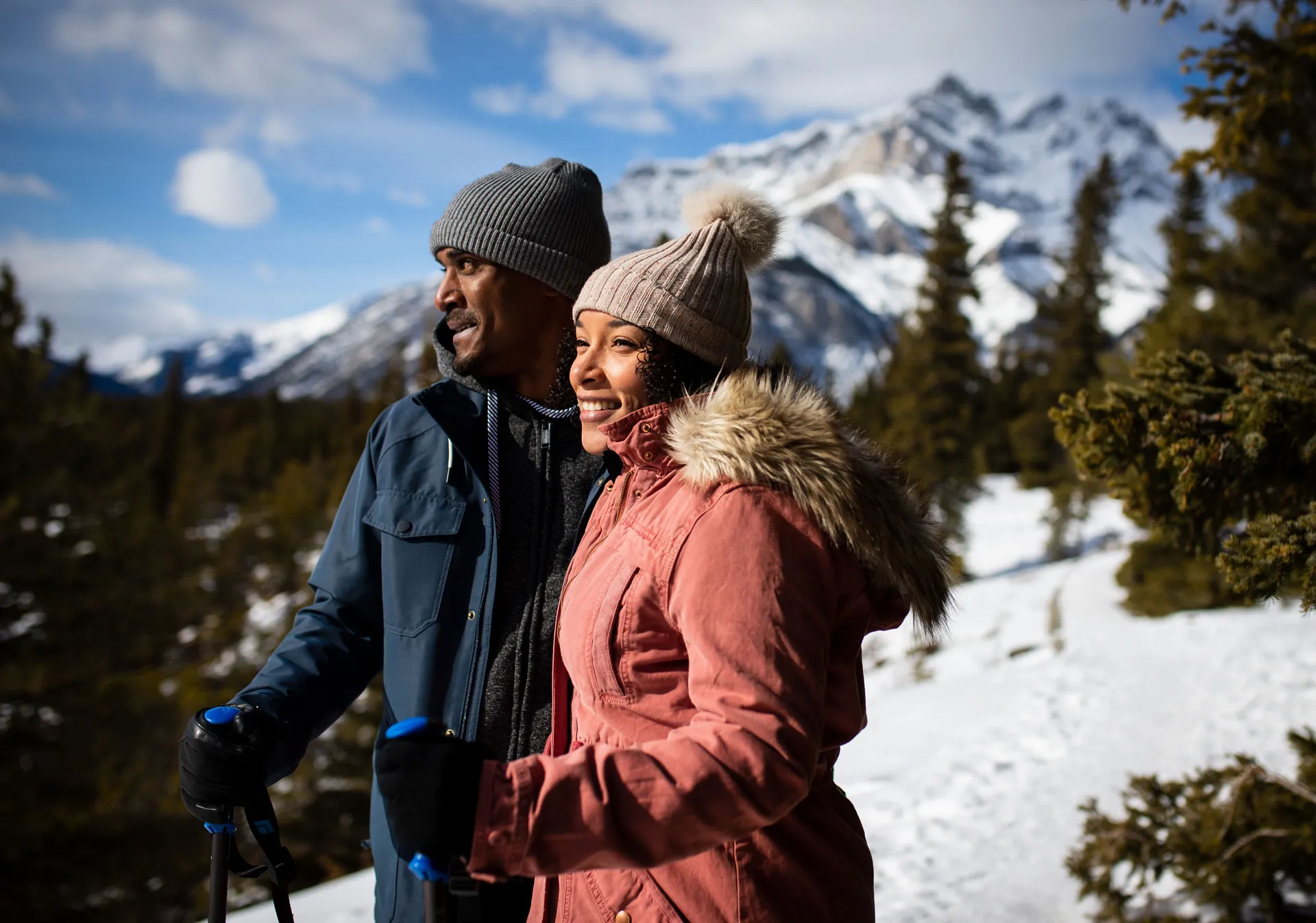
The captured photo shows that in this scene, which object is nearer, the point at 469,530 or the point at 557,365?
the point at 469,530

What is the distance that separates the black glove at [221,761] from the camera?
2000 millimetres

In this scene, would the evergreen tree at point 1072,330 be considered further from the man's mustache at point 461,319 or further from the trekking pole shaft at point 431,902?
the trekking pole shaft at point 431,902

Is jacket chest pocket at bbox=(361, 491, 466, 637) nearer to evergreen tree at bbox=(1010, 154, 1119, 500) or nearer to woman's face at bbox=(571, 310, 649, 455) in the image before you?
woman's face at bbox=(571, 310, 649, 455)

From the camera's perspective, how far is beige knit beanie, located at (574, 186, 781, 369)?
192cm

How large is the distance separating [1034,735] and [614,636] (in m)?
8.13

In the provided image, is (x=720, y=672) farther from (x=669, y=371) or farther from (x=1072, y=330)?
(x=1072, y=330)

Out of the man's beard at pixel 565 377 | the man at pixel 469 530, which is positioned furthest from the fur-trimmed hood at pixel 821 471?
the man at pixel 469 530

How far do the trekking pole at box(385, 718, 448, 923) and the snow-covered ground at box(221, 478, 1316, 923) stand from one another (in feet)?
14.5

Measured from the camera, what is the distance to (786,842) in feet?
5.39

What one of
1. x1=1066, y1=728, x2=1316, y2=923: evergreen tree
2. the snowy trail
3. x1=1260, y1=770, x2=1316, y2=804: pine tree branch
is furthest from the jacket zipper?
the snowy trail

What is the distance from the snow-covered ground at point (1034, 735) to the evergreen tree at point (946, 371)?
8.63 metres

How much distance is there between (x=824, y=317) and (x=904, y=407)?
17427 cm

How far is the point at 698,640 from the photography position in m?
1.49

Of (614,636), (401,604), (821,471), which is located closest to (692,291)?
(821,471)
